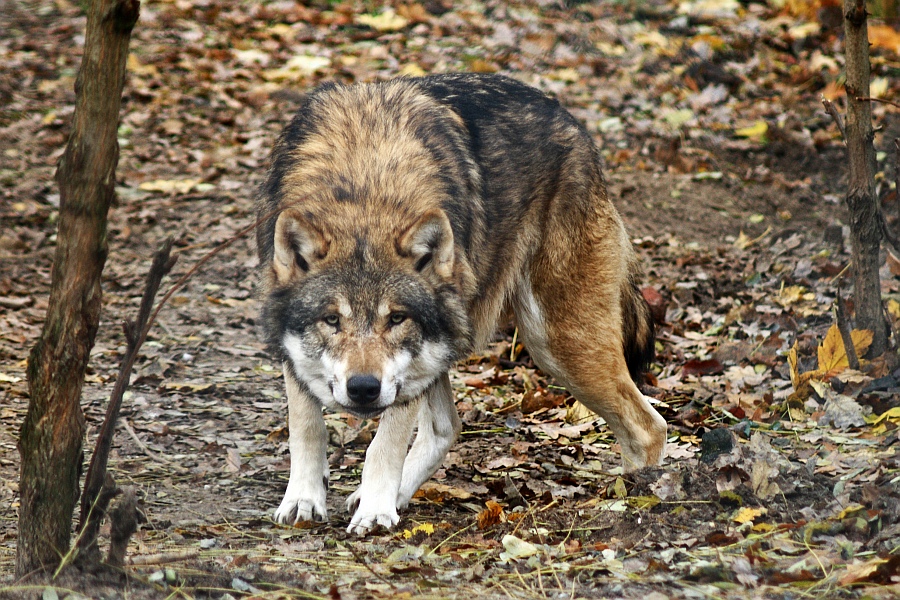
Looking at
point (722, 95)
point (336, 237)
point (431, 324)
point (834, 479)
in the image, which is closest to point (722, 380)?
point (834, 479)

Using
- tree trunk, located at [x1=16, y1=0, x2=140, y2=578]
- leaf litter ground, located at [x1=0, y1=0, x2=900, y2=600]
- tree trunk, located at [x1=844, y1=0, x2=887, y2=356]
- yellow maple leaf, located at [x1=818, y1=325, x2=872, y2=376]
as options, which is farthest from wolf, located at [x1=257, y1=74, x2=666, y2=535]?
tree trunk, located at [x1=16, y1=0, x2=140, y2=578]

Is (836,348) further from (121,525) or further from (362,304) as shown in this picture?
(121,525)

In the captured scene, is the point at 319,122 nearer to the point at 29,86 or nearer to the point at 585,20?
the point at 29,86

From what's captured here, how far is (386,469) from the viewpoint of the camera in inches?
185

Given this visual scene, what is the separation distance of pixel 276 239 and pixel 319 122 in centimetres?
80

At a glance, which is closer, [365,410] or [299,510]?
[365,410]

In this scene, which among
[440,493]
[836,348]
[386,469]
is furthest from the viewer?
[836,348]

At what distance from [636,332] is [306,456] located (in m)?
2.18

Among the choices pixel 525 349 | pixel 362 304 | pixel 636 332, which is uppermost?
pixel 362 304

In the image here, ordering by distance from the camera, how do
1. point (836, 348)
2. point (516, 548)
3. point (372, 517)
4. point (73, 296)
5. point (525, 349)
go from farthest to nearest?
point (525, 349) < point (836, 348) < point (372, 517) < point (516, 548) < point (73, 296)

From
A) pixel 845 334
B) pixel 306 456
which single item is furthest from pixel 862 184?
pixel 306 456

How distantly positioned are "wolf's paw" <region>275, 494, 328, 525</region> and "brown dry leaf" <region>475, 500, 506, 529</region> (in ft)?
2.50

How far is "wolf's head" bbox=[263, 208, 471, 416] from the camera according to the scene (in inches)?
170

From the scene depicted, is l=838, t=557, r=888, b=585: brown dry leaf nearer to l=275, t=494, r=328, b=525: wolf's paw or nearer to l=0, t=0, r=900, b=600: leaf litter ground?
l=0, t=0, r=900, b=600: leaf litter ground
